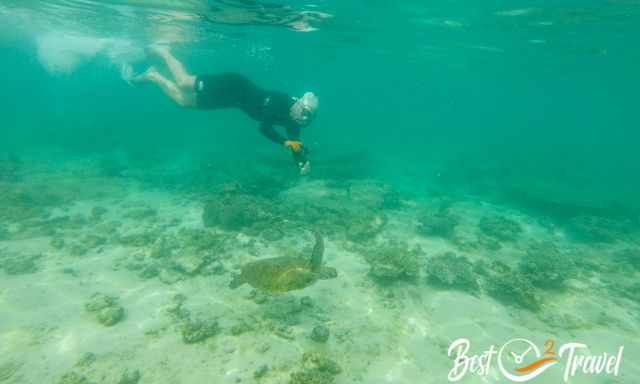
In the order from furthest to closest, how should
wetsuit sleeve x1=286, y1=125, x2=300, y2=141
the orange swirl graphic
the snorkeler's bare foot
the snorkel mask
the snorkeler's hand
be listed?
the snorkeler's bare foot < wetsuit sleeve x1=286, y1=125, x2=300, y2=141 < the snorkel mask < the snorkeler's hand < the orange swirl graphic

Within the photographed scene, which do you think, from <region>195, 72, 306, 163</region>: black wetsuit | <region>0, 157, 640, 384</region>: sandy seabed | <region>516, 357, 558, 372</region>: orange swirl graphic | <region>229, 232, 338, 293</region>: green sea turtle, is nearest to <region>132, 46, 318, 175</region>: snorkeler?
<region>195, 72, 306, 163</region>: black wetsuit

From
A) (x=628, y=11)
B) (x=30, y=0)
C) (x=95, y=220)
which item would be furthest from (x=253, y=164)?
(x=628, y=11)

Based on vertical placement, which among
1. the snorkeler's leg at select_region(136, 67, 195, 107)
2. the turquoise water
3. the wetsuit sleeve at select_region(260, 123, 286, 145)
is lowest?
the turquoise water

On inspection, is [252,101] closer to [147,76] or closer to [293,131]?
[293,131]

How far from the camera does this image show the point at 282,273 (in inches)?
291

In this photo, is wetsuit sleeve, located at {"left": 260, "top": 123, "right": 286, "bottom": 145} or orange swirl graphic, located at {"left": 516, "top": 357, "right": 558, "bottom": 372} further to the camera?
wetsuit sleeve, located at {"left": 260, "top": 123, "right": 286, "bottom": 145}

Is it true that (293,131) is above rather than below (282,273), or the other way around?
above

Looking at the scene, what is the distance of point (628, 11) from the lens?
55.4 ft

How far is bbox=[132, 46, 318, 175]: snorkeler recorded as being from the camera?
8.36m

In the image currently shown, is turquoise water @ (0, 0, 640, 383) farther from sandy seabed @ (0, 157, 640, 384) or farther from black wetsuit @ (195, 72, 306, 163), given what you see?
black wetsuit @ (195, 72, 306, 163)

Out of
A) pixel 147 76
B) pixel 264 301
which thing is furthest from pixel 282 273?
pixel 147 76

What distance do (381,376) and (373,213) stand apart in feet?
25.5

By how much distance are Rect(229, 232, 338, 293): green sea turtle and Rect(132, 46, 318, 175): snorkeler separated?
6.54ft

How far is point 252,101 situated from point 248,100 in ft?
0.72
